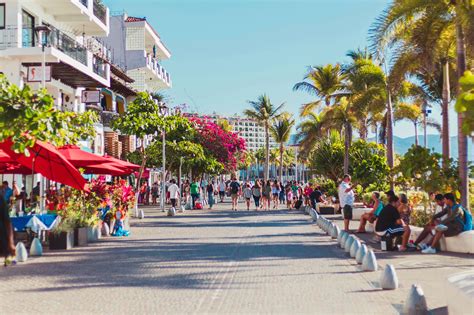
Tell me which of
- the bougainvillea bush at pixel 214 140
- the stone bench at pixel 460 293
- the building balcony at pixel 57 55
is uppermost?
the building balcony at pixel 57 55

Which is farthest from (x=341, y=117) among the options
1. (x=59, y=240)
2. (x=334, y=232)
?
(x=59, y=240)

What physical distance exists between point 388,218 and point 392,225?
0.24m

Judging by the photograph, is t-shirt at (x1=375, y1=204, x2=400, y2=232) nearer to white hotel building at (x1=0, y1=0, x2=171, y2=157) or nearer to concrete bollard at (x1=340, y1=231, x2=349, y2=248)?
Answer: concrete bollard at (x1=340, y1=231, x2=349, y2=248)

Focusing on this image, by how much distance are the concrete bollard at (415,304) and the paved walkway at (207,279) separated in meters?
0.52

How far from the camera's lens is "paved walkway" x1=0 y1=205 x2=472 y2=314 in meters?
8.43

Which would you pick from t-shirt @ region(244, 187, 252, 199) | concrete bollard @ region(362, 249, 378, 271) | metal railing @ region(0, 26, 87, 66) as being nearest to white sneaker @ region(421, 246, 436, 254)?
concrete bollard @ region(362, 249, 378, 271)

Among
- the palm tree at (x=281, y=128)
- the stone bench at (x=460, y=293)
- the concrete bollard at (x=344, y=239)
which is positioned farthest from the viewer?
the palm tree at (x=281, y=128)

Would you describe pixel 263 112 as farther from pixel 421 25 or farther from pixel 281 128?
pixel 421 25

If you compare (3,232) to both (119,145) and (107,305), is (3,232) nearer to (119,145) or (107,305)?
(107,305)

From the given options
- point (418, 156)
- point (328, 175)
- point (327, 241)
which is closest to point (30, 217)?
point (327, 241)

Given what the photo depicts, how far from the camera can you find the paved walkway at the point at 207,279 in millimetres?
8430

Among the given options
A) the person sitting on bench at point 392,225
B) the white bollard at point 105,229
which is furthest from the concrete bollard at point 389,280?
the white bollard at point 105,229

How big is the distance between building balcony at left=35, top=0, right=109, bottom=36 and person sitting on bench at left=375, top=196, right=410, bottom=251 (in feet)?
69.4

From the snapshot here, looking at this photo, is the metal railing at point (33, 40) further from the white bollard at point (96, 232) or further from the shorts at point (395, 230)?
the shorts at point (395, 230)
